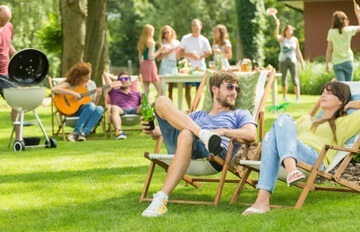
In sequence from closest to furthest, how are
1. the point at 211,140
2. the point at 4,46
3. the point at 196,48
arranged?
1. the point at 211,140
2. the point at 4,46
3. the point at 196,48

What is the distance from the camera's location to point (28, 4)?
28.5 metres

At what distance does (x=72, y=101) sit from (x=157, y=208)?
257 inches

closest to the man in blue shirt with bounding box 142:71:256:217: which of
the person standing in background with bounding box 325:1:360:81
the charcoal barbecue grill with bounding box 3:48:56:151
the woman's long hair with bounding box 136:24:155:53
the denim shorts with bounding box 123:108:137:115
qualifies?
the charcoal barbecue grill with bounding box 3:48:56:151

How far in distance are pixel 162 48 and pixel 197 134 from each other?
30.6 ft

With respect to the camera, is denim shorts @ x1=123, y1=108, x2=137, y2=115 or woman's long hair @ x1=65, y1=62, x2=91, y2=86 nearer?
woman's long hair @ x1=65, y1=62, x2=91, y2=86

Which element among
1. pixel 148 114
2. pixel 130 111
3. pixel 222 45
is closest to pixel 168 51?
pixel 222 45

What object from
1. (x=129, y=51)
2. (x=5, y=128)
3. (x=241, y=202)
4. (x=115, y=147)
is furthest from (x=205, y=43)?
(x=129, y=51)

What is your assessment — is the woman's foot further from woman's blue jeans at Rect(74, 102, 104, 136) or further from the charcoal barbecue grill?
woman's blue jeans at Rect(74, 102, 104, 136)

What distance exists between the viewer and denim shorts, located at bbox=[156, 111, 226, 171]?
6957 millimetres

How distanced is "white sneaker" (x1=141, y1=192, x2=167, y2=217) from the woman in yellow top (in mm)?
552

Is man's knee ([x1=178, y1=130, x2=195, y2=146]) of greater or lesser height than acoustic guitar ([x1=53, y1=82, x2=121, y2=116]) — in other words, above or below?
above

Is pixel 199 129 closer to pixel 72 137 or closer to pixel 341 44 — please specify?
pixel 72 137

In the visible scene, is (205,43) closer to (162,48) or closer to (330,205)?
(162,48)

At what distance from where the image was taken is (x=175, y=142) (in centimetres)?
727
